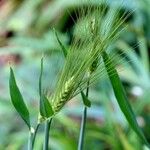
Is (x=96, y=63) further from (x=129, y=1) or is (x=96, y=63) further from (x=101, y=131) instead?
(x=101, y=131)

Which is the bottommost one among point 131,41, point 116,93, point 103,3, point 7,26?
point 131,41

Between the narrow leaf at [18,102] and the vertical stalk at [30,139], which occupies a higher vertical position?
the narrow leaf at [18,102]

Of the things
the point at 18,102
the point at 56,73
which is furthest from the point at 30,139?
the point at 56,73

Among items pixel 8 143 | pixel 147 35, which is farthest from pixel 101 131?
pixel 147 35

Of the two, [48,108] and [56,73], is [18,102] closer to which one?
[48,108]

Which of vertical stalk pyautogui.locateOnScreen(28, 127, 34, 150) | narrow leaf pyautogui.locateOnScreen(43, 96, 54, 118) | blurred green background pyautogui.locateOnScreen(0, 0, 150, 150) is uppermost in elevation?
narrow leaf pyautogui.locateOnScreen(43, 96, 54, 118)

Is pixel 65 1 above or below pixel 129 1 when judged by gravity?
below

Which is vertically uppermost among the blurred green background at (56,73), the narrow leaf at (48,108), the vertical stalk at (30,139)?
the narrow leaf at (48,108)

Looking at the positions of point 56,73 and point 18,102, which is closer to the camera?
point 18,102
